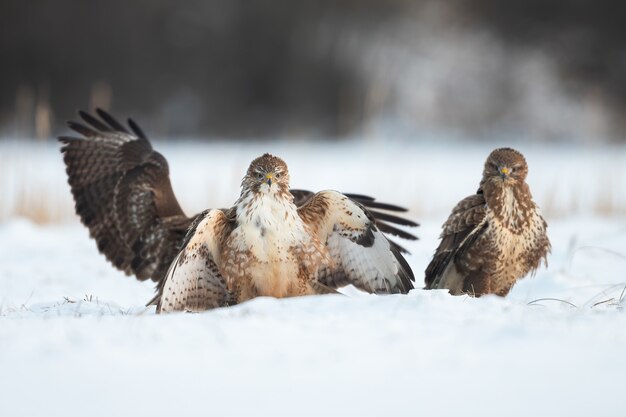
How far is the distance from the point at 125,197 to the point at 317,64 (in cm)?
1769

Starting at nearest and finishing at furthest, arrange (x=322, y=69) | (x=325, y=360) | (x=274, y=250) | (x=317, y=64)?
(x=325, y=360)
(x=274, y=250)
(x=322, y=69)
(x=317, y=64)

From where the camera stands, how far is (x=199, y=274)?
4.91m

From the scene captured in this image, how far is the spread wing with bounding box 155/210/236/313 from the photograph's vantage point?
4.68 metres

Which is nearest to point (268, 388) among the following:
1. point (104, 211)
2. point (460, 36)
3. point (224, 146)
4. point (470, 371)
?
point (470, 371)

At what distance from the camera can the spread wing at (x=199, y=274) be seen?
4.68 metres

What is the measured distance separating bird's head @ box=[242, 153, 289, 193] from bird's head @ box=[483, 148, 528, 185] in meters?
1.47

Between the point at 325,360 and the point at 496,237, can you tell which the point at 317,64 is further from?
the point at 325,360

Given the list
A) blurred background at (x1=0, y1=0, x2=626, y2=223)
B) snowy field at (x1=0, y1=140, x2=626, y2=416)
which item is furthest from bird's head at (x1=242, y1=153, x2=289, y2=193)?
blurred background at (x1=0, y1=0, x2=626, y2=223)

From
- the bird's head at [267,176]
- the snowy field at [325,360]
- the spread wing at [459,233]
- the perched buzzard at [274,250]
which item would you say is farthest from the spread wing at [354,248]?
the snowy field at [325,360]

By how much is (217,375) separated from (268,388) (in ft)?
0.65

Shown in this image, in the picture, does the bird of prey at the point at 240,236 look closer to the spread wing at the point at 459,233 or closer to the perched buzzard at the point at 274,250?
the perched buzzard at the point at 274,250

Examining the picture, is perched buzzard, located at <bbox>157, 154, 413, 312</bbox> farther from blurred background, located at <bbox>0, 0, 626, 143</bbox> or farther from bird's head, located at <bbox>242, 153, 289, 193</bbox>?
blurred background, located at <bbox>0, 0, 626, 143</bbox>

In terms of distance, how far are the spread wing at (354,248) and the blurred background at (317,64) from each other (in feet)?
53.0

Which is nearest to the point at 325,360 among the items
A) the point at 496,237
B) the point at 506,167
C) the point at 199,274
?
the point at 199,274
